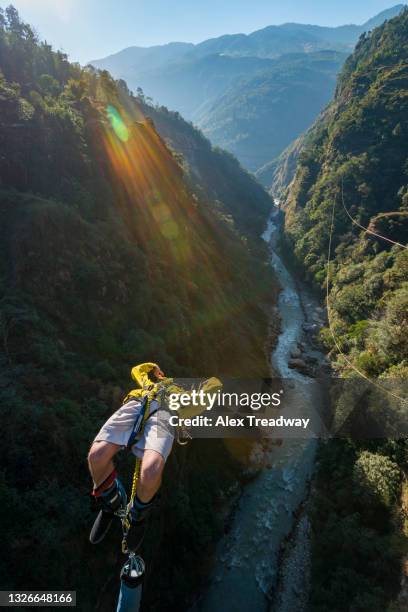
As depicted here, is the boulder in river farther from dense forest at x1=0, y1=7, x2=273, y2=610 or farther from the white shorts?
the white shorts

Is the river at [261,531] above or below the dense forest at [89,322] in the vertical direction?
below

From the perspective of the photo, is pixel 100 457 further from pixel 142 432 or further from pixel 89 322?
pixel 89 322

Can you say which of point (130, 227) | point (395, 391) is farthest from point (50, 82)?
point (395, 391)

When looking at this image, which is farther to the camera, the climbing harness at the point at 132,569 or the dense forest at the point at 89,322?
the dense forest at the point at 89,322

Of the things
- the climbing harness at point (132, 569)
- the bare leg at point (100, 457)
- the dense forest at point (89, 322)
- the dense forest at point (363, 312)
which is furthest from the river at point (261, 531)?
the bare leg at point (100, 457)

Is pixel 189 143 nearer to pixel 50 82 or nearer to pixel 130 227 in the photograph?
pixel 50 82

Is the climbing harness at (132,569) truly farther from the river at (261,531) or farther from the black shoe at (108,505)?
the river at (261,531)
